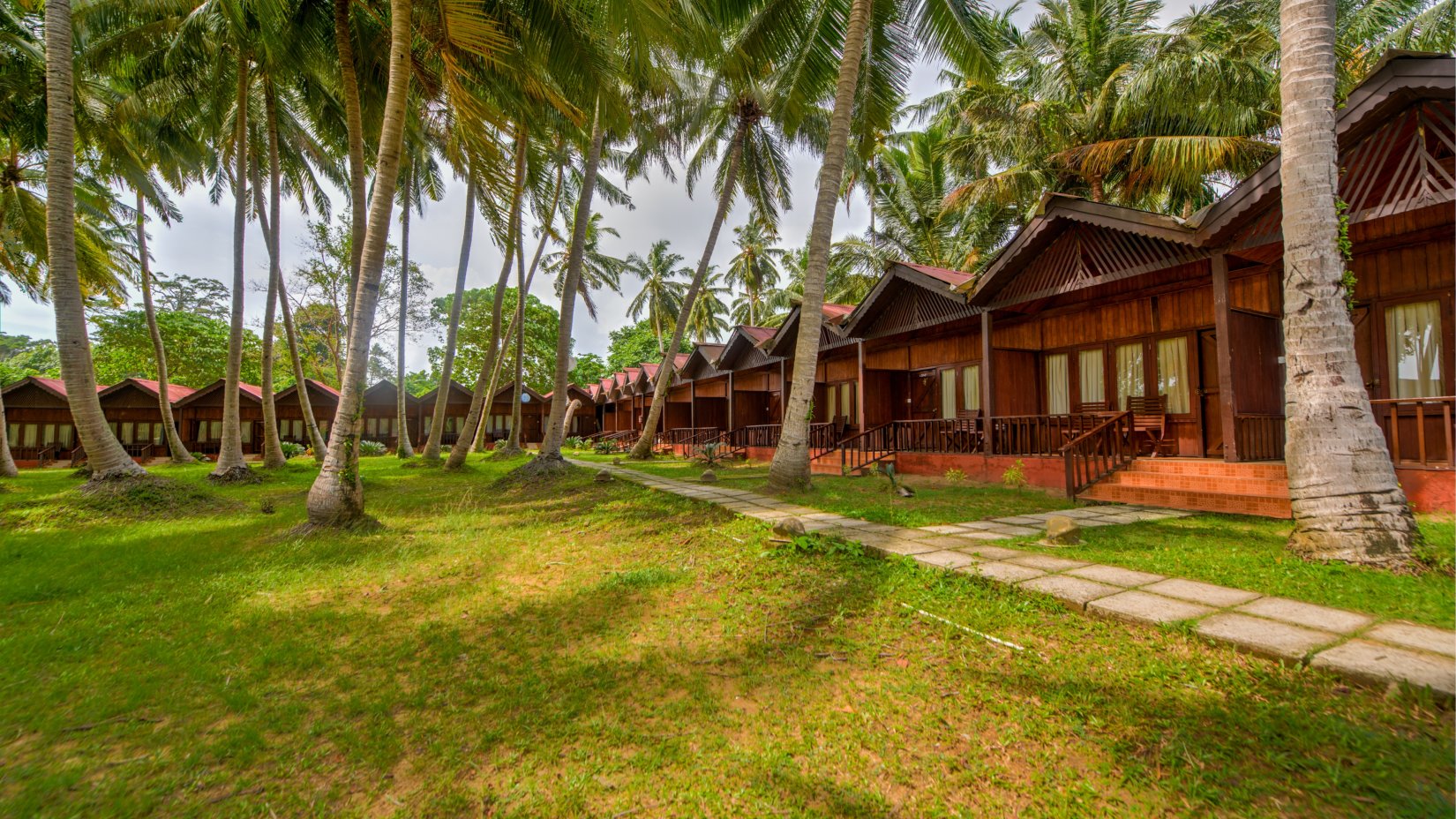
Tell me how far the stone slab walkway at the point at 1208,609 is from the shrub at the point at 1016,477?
3.76 m

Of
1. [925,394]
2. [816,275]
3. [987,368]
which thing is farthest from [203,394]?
[987,368]

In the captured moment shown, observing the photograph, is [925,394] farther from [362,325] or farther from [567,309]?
[362,325]

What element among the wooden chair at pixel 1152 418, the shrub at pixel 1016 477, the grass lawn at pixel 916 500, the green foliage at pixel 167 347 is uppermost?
the green foliage at pixel 167 347

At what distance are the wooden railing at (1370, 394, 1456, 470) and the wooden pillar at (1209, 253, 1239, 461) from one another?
→ 51.7 inches

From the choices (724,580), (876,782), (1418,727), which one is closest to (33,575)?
(724,580)

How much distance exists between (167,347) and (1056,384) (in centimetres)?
3714

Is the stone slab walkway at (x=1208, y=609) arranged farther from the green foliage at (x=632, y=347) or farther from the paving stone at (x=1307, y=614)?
the green foliage at (x=632, y=347)

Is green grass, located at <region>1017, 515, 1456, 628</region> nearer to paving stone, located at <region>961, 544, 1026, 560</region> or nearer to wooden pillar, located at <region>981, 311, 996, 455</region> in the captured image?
paving stone, located at <region>961, 544, 1026, 560</region>

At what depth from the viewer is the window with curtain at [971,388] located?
13086mm

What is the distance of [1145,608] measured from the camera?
11.3 feet

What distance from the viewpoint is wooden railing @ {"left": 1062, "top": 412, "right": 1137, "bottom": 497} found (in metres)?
8.34

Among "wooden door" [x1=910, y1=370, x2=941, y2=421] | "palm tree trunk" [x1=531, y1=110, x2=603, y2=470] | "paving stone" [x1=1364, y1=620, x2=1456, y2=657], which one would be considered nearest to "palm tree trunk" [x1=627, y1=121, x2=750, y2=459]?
"palm tree trunk" [x1=531, y1=110, x2=603, y2=470]

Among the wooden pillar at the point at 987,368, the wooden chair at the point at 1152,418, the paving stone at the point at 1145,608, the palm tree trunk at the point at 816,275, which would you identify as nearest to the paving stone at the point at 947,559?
the paving stone at the point at 1145,608

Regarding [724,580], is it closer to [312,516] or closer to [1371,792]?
[1371,792]
